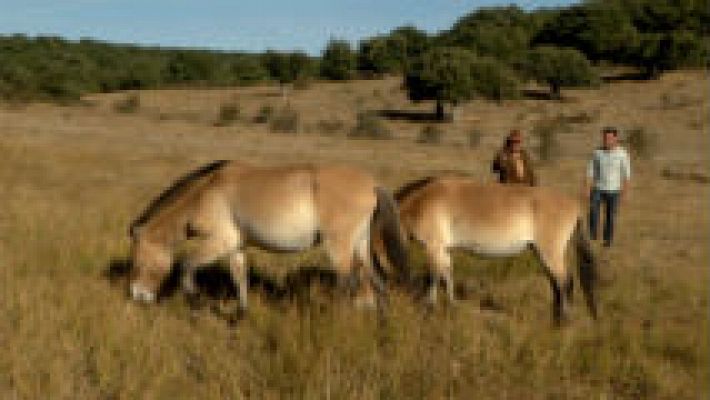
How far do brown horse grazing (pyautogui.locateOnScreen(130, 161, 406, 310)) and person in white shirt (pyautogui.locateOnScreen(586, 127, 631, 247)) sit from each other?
6.52 m

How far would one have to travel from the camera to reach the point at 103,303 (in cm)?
711

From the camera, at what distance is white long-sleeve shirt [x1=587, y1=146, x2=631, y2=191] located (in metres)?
13.2

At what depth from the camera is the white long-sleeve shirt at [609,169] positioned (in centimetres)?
1324

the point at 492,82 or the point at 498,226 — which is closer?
the point at 498,226

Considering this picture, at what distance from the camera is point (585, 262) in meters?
8.20

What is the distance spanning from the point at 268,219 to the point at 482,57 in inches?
2331

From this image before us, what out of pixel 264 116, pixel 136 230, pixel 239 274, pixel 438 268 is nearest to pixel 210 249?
pixel 239 274

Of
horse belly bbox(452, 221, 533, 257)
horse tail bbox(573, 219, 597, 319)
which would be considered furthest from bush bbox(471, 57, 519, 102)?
horse belly bbox(452, 221, 533, 257)

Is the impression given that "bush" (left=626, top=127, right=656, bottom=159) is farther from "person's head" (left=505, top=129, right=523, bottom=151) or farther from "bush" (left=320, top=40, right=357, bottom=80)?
"bush" (left=320, top=40, right=357, bottom=80)

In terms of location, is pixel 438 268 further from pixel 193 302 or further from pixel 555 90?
pixel 555 90

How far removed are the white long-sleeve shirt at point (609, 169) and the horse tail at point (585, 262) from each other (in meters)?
5.29

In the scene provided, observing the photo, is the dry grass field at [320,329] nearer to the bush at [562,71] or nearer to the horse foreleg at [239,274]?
the horse foreleg at [239,274]

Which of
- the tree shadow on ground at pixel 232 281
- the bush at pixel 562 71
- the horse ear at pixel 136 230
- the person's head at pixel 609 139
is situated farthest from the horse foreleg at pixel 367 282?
the bush at pixel 562 71

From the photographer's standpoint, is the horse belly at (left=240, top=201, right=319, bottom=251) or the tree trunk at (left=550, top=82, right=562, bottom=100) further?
the tree trunk at (left=550, top=82, right=562, bottom=100)
